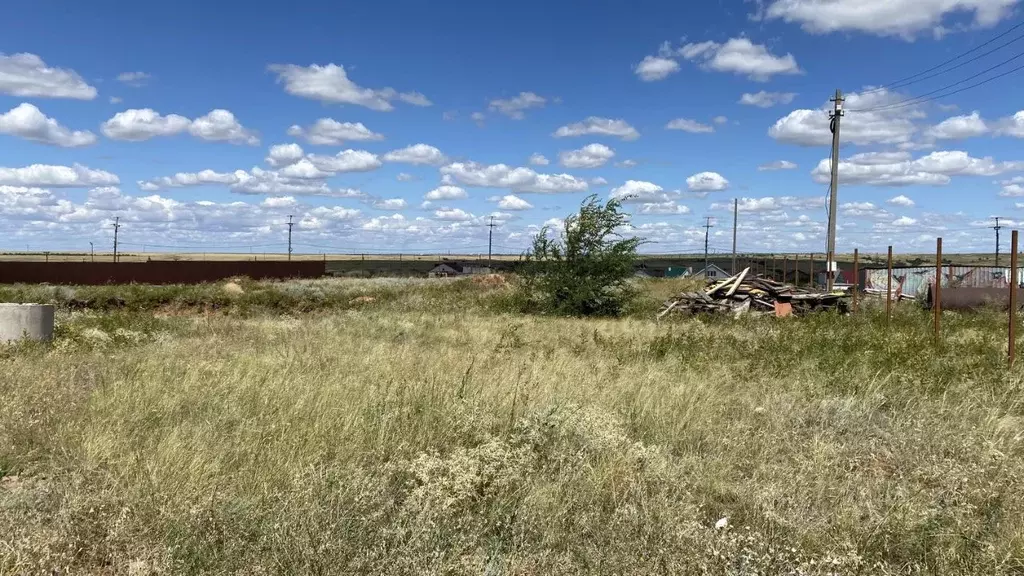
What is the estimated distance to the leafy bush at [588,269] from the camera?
2112cm

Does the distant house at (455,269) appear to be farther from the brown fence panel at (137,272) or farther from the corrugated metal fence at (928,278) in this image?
the corrugated metal fence at (928,278)

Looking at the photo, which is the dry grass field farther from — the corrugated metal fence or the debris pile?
the corrugated metal fence

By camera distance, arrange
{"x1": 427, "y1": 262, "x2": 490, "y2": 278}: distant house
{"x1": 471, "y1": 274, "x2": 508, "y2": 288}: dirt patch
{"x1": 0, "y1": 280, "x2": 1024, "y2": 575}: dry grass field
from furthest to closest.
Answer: {"x1": 427, "y1": 262, "x2": 490, "y2": 278}: distant house < {"x1": 471, "y1": 274, "x2": 508, "y2": 288}: dirt patch < {"x1": 0, "y1": 280, "x2": 1024, "y2": 575}: dry grass field

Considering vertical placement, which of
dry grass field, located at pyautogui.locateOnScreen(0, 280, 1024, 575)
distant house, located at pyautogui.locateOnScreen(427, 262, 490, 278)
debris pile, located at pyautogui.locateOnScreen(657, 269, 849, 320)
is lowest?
dry grass field, located at pyautogui.locateOnScreen(0, 280, 1024, 575)

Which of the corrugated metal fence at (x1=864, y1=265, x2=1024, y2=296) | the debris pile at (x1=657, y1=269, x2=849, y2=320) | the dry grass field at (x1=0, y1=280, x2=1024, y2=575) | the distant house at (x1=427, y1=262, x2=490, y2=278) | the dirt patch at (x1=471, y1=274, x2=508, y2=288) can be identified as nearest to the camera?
the dry grass field at (x1=0, y1=280, x2=1024, y2=575)

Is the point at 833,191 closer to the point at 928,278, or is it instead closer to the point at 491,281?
the point at 928,278

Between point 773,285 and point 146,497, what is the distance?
21.8m

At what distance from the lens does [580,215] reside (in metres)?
21.7

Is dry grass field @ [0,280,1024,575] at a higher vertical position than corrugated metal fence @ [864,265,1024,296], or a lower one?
lower

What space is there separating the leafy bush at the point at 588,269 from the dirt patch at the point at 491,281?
12.9m

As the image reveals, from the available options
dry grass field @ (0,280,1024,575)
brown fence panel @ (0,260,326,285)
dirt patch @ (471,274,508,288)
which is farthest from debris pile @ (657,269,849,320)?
brown fence panel @ (0,260,326,285)

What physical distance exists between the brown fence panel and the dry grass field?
34.5 metres

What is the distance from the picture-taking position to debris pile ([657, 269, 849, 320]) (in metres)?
19.8

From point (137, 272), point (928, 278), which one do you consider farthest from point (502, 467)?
point (137, 272)
